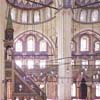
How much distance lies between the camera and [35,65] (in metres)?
30.8

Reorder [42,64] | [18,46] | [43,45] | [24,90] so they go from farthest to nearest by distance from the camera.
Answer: [18,46] < [43,45] < [42,64] < [24,90]

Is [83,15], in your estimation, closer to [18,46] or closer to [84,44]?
[84,44]

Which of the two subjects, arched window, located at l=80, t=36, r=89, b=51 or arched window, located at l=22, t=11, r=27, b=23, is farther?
arched window, located at l=80, t=36, r=89, b=51

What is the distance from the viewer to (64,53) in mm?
20578

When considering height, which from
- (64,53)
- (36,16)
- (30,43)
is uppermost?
(36,16)

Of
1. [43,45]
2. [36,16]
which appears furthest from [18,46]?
[36,16]

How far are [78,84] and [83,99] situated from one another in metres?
1.55

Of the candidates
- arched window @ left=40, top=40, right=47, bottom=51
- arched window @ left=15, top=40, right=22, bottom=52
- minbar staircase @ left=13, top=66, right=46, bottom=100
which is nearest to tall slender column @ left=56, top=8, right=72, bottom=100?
minbar staircase @ left=13, top=66, right=46, bottom=100

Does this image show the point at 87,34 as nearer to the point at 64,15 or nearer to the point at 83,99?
the point at 83,99

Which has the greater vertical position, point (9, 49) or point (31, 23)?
point (31, 23)

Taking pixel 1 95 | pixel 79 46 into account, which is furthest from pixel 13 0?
pixel 1 95

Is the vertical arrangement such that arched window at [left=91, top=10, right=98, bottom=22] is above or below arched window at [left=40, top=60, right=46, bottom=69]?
above

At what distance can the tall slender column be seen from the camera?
800 inches

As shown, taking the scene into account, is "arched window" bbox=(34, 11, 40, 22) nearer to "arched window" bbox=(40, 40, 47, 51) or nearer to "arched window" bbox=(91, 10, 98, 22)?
"arched window" bbox=(40, 40, 47, 51)
